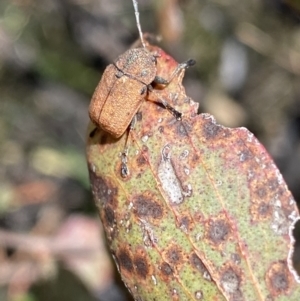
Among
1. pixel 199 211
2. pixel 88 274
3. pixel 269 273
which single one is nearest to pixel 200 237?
pixel 199 211

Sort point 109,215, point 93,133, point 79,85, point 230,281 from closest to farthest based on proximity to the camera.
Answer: point 230,281 → point 109,215 → point 93,133 → point 79,85

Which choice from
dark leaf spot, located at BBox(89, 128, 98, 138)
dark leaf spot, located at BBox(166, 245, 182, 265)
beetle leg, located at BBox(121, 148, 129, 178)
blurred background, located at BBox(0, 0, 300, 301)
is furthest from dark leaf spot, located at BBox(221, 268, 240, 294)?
blurred background, located at BBox(0, 0, 300, 301)

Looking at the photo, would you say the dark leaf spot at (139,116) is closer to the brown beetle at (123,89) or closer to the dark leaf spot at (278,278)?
the brown beetle at (123,89)

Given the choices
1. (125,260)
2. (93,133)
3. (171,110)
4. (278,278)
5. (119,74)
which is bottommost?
(125,260)

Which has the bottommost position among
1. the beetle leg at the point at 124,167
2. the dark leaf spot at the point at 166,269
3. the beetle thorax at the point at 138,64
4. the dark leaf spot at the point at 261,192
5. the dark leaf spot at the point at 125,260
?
the dark leaf spot at the point at 125,260

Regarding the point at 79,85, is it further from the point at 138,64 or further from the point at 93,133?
the point at 93,133

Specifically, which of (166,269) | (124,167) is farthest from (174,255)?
(124,167)

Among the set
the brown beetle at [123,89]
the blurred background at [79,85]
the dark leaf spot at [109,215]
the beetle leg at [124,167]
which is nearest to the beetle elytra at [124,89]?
the brown beetle at [123,89]

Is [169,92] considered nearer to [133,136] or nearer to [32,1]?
[133,136]
